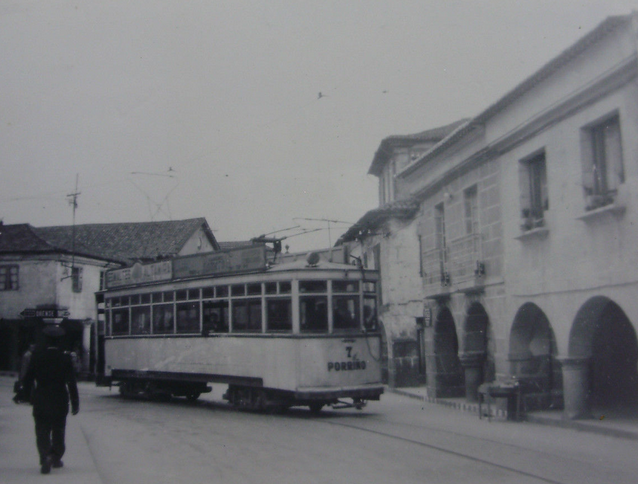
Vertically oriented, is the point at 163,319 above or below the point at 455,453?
above

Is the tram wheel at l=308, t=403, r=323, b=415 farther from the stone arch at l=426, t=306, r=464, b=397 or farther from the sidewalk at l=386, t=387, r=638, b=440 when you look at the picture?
the stone arch at l=426, t=306, r=464, b=397

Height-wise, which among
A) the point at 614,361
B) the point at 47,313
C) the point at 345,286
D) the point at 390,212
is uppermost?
the point at 390,212

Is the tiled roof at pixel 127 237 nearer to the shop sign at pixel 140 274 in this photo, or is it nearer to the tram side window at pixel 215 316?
the shop sign at pixel 140 274

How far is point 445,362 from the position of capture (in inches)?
794

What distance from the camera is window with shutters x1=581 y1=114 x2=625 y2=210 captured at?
12.6m

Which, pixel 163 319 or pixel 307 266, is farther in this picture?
pixel 163 319

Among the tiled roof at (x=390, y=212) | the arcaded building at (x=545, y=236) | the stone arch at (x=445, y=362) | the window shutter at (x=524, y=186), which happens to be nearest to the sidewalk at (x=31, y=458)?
the arcaded building at (x=545, y=236)

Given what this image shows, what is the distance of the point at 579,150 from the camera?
1334 cm

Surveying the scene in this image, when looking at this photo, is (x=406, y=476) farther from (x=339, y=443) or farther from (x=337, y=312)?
(x=337, y=312)

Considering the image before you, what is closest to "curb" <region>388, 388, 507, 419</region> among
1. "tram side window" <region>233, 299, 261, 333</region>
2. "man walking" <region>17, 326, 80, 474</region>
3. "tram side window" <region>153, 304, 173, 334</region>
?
"tram side window" <region>233, 299, 261, 333</region>

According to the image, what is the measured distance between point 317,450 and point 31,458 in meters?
3.49

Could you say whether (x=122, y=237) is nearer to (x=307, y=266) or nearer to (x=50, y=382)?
(x=307, y=266)

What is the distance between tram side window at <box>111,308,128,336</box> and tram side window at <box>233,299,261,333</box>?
5409 mm

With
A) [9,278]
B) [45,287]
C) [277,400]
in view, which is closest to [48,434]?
[277,400]
